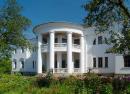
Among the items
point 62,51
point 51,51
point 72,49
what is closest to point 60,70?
point 62,51

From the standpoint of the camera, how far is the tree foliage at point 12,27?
26781 mm

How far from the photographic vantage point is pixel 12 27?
26.9 m

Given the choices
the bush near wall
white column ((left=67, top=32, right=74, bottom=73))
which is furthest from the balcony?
the bush near wall

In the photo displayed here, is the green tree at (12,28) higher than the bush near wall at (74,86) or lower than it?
higher

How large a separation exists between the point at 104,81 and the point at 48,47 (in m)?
28.9

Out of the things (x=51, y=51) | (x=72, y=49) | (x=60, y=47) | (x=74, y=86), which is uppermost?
(x=60, y=47)

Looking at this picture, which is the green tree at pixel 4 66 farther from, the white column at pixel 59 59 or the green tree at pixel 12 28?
the white column at pixel 59 59

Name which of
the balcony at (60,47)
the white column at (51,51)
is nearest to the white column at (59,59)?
the balcony at (60,47)

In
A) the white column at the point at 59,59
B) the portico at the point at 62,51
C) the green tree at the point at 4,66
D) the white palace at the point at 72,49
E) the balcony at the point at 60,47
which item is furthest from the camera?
the white column at the point at 59,59

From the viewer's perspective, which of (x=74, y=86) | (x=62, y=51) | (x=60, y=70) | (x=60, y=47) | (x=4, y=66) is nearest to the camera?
(x=74, y=86)

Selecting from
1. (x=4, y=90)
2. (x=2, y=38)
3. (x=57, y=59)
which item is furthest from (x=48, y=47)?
(x=4, y=90)

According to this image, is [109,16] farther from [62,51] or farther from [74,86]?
[62,51]

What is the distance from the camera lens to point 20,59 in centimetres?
6050

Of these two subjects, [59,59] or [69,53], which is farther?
[59,59]
